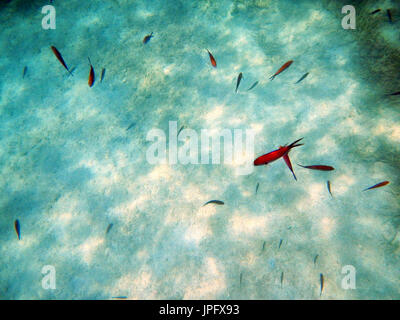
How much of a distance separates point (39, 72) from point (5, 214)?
3966mm

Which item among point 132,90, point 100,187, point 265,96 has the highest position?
point 132,90

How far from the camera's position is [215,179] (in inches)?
148

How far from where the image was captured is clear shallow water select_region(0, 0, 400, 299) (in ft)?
10.3

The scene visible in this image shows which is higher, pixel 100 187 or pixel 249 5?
pixel 249 5

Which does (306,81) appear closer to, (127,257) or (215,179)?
(215,179)

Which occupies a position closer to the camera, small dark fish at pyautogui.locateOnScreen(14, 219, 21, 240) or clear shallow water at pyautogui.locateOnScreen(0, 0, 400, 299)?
clear shallow water at pyautogui.locateOnScreen(0, 0, 400, 299)

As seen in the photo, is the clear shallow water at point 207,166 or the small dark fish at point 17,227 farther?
the small dark fish at point 17,227

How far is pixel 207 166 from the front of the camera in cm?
391

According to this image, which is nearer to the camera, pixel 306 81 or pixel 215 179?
pixel 215 179

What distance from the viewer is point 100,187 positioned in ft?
13.4

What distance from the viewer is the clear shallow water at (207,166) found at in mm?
3145
